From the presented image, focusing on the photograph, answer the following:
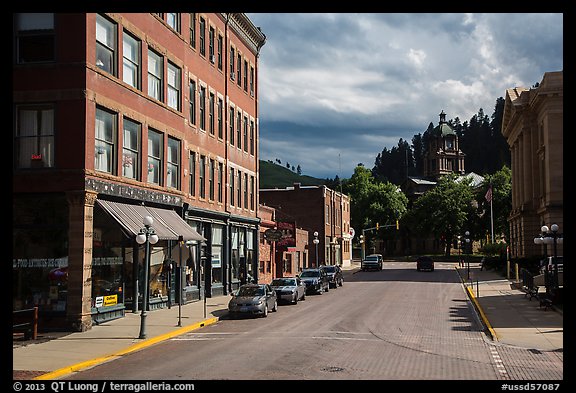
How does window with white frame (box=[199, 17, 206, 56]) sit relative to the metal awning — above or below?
above

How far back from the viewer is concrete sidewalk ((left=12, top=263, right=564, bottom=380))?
667 inches

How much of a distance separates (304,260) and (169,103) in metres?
43.3

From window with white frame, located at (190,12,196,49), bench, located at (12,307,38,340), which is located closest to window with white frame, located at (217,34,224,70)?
window with white frame, located at (190,12,196,49)

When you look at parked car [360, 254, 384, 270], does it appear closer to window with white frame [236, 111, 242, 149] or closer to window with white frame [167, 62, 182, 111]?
window with white frame [236, 111, 242, 149]

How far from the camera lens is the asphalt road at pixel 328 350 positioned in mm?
14891

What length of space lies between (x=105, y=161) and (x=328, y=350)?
13615 mm

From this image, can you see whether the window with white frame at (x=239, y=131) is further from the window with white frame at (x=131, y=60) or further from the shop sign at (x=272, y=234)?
the window with white frame at (x=131, y=60)

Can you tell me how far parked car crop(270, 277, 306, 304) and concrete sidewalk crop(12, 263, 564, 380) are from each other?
355 centimetres

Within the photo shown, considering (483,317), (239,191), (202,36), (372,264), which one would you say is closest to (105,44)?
(202,36)

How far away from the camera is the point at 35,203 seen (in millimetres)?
25109

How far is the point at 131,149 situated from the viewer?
29578 mm

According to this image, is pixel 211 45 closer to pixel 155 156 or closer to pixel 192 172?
pixel 192 172
